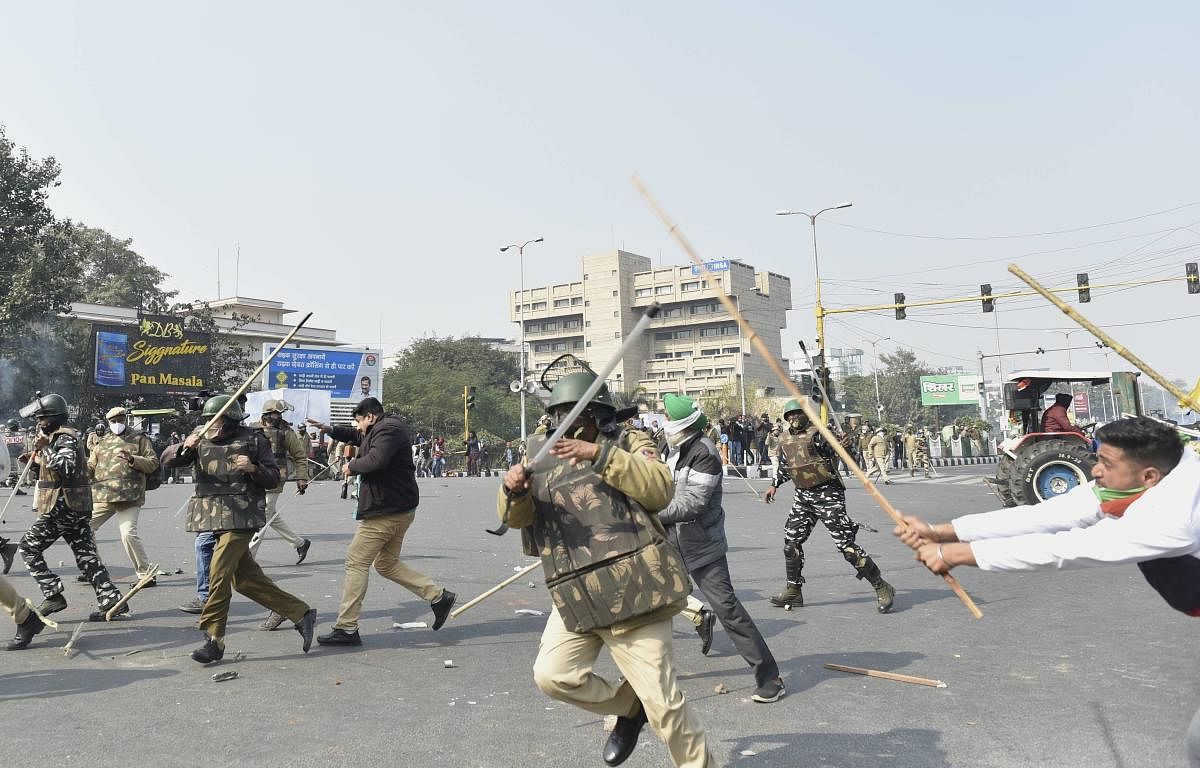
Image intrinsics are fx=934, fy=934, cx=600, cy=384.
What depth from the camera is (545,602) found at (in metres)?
8.44

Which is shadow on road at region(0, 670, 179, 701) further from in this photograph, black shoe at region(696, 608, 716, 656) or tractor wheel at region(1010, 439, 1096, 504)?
tractor wheel at region(1010, 439, 1096, 504)

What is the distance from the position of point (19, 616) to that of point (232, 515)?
173cm

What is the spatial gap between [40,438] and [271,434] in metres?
3.19

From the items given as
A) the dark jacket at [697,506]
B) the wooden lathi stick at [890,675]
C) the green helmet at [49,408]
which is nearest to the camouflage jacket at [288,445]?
the green helmet at [49,408]

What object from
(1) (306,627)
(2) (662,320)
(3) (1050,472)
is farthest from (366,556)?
(2) (662,320)

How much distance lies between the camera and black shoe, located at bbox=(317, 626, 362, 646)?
674 centimetres

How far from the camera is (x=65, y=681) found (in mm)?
5812

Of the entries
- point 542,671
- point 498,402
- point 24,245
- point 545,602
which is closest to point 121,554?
point 545,602

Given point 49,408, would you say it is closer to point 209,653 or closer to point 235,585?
point 235,585

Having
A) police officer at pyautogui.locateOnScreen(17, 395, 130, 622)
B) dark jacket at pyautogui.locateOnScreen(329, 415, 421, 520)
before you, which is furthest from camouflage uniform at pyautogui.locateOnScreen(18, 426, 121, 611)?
dark jacket at pyautogui.locateOnScreen(329, 415, 421, 520)

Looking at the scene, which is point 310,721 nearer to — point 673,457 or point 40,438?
point 673,457

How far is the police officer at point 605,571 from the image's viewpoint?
3602 millimetres

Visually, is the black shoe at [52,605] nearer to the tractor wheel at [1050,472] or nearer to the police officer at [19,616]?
the police officer at [19,616]

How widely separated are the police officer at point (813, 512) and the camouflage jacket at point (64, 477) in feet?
19.1
